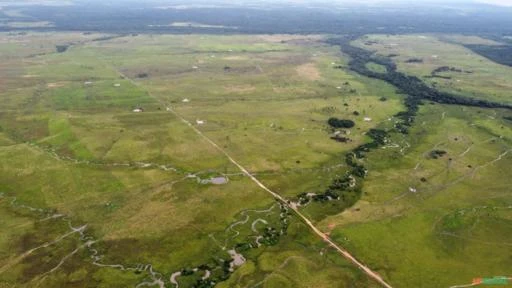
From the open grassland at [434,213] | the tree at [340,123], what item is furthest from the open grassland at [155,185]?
the open grassland at [434,213]

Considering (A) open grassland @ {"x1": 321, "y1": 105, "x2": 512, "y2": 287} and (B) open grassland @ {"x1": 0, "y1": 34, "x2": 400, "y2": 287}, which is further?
(A) open grassland @ {"x1": 321, "y1": 105, "x2": 512, "y2": 287}

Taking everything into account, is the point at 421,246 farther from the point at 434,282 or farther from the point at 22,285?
the point at 22,285

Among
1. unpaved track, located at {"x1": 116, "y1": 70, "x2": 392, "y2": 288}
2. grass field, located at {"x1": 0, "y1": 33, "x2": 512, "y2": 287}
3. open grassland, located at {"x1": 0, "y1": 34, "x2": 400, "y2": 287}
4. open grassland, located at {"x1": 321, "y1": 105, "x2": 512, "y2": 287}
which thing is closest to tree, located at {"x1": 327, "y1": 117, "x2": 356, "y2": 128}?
grass field, located at {"x1": 0, "y1": 33, "x2": 512, "y2": 287}

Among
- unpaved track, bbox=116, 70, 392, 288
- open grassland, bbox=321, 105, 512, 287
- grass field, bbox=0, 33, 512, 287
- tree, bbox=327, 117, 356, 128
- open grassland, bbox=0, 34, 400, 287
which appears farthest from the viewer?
tree, bbox=327, 117, 356, 128

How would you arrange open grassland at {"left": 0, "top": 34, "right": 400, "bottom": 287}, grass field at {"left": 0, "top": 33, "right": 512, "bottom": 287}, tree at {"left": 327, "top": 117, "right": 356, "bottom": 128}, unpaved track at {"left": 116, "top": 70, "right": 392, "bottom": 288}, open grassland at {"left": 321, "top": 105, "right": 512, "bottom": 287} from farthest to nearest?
1. tree at {"left": 327, "top": 117, "right": 356, "bottom": 128}
2. open grassland at {"left": 321, "top": 105, "right": 512, "bottom": 287}
3. grass field at {"left": 0, "top": 33, "right": 512, "bottom": 287}
4. open grassland at {"left": 0, "top": 34, "right": 400, "bottom": 287}
5. unpaved track at {"left": 116, "top": 70, "right": 392, "bottom": 288}

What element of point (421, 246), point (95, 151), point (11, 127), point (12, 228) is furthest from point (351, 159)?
point (11, 127)

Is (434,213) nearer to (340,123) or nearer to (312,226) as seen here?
(312,226)

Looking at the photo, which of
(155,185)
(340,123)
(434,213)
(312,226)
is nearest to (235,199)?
(312,226)

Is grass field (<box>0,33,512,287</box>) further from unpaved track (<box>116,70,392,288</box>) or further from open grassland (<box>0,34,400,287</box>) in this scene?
unpaved track (<box>116,70,392,288</box>)
